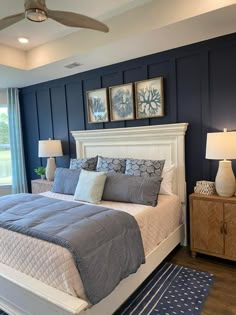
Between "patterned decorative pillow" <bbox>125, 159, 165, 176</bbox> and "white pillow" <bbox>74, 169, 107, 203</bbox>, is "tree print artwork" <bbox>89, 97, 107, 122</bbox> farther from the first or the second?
"white pillow" <bbox>74, 169, 107, 203</bbox>

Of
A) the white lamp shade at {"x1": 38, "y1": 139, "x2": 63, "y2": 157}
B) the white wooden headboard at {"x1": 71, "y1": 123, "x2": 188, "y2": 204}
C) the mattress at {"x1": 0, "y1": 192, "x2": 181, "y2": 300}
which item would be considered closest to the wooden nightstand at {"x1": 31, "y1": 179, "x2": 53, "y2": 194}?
the white lamp shade at {"x1": 38, "y1": 139, "x2": 63, "y2": 157}

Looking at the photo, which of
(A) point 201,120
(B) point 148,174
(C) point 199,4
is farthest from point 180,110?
(C) point 199,4

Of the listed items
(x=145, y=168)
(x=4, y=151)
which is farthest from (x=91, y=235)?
(x=4, y=151)

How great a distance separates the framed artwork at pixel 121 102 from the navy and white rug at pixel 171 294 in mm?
2079

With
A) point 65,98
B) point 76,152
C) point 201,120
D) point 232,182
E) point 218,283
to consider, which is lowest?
point 218,283

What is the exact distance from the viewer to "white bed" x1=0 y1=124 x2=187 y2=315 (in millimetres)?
1540

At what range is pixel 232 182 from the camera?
2477mm

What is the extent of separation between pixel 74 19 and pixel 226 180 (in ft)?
6.84

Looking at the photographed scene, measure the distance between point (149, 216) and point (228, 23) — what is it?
6.83 ft

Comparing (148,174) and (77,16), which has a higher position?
(77,16)

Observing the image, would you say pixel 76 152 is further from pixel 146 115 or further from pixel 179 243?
pixel 179 243

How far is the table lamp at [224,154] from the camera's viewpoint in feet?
7.76

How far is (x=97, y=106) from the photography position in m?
3.74

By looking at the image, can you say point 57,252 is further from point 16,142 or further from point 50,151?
point 16,142
